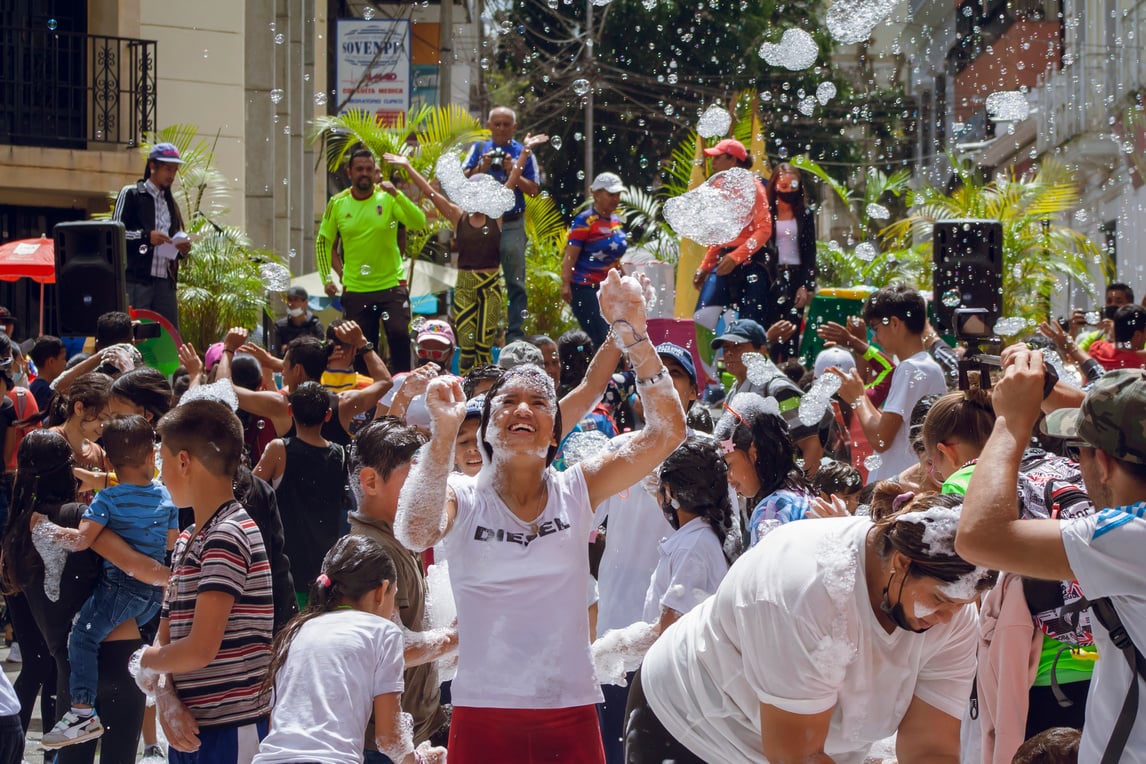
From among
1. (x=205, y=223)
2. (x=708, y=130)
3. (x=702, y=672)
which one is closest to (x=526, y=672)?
(x=702, y=672)

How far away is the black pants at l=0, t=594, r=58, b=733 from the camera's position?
5727 mm

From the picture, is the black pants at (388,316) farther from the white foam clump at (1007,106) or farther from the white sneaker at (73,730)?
the white foam clump at (1007,106)

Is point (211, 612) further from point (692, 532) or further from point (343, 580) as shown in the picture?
point (692, 532)

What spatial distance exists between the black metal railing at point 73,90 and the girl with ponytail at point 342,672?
46.9ft

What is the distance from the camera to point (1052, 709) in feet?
11.0

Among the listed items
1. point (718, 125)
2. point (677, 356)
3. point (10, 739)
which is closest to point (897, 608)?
point (10, 739)

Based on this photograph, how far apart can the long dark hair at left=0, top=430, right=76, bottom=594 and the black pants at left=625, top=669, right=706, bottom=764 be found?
295cm

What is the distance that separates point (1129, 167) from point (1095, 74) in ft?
5.01

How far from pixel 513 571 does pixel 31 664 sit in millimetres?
3282

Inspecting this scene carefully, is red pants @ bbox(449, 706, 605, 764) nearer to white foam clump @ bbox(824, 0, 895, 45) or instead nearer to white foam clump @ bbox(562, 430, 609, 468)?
white foam clump @ bbox(562, 430, 609, 468)

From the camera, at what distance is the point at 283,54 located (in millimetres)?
20406

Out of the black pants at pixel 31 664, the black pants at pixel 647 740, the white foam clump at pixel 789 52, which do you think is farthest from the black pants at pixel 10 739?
the white foam clump at pixel 789 52

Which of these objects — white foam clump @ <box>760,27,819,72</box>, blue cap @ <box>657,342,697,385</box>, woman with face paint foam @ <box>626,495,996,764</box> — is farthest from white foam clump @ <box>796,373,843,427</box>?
white foam clump @ <box>760,27,819,72</box>

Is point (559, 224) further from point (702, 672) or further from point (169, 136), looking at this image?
point (702, 672)
